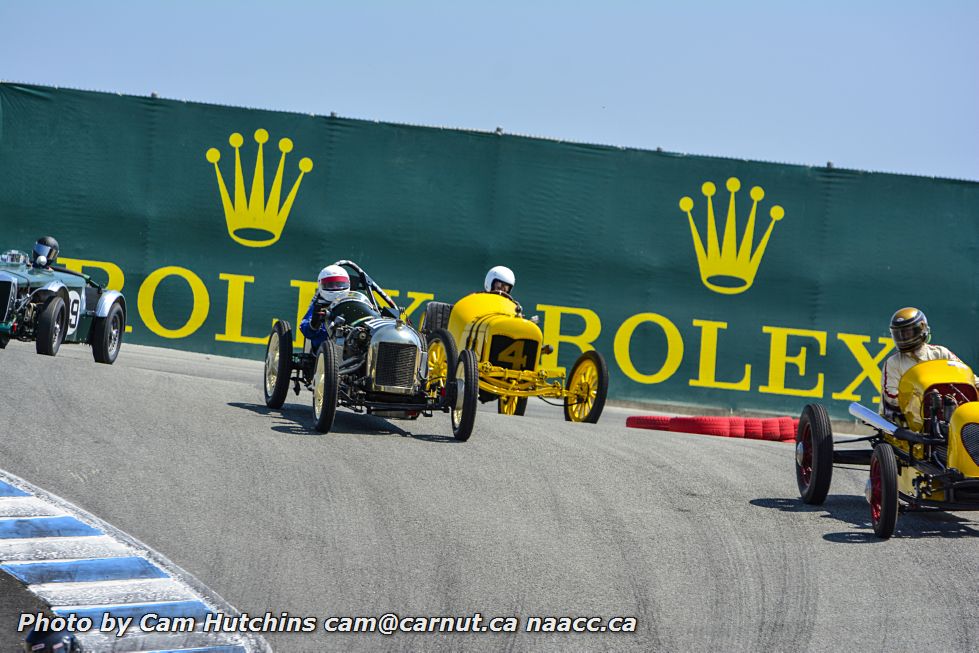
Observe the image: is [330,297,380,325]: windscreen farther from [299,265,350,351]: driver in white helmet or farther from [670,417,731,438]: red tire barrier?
[670,417,731,438]: red tire barrier

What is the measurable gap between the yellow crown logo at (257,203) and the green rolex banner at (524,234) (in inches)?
1.1

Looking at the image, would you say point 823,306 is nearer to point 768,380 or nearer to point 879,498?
point 768,380

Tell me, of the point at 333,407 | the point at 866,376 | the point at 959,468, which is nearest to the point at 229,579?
the point at 333,407

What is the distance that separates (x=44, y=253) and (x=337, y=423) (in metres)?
4.56

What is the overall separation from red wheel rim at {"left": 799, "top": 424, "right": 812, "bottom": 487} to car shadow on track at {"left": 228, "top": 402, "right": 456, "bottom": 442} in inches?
106

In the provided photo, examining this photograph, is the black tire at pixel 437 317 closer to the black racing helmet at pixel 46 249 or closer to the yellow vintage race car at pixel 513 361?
the yellow vintage race car at pixel 513 361

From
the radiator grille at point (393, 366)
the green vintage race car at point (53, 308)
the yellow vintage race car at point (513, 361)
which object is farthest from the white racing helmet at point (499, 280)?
the green vintage race car at point (53, 308)

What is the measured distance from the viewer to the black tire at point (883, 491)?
6840 mm

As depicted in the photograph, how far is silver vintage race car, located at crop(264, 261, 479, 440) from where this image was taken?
9.14 meters

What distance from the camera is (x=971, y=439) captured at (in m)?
6.98

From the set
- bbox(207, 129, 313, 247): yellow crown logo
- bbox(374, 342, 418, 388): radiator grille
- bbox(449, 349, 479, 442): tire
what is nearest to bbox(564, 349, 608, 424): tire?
bbox(449, 349, 479, 442): tire

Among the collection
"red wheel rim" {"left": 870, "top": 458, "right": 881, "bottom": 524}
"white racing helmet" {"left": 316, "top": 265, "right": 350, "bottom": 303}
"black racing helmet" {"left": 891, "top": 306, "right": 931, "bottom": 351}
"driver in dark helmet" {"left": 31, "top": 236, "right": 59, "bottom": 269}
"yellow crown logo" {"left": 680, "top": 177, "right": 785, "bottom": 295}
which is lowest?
"red wheel rim" {"left": 870, "top": 458, "right": 881, "bottom": 524}

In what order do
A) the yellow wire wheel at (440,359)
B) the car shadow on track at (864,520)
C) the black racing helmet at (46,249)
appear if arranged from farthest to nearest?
the black racing helmet at (46,249), the yellow wire wheel at (440,359), the car shadow on track at (864,520)

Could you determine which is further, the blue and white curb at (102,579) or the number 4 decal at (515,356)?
the number 4 decal at (515,356)
